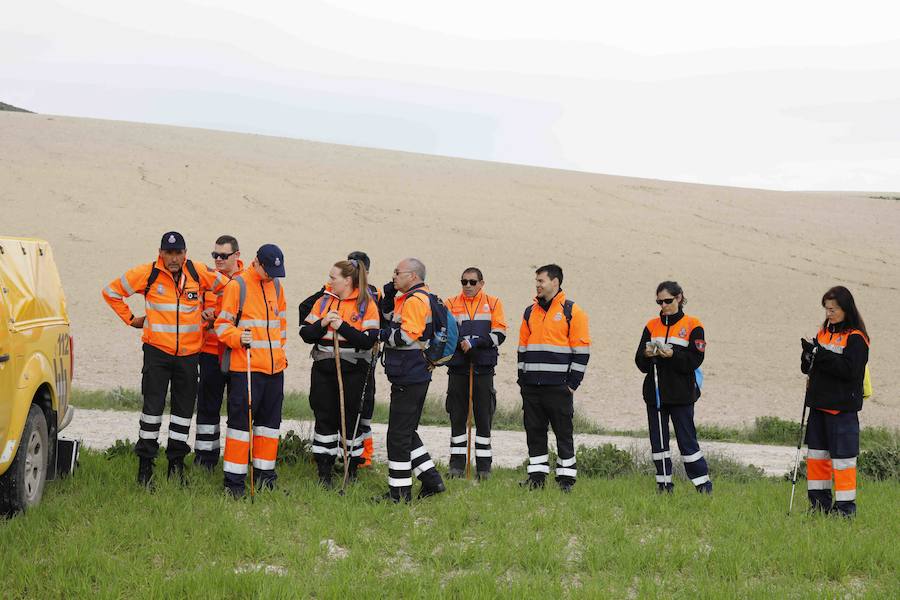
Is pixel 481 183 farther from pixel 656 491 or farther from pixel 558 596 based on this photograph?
pixel 558 596

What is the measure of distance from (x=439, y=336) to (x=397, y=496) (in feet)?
4.32

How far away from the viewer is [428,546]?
5973mm

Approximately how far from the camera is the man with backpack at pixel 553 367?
26.6ft

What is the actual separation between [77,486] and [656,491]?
4.90 meters

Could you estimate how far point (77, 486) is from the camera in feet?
23.8

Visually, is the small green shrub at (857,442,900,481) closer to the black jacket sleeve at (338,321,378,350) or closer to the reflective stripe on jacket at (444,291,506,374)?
the reflective stripe on jacket at (444,291,506,374)

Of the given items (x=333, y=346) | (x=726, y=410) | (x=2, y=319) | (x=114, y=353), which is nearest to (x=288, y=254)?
(x=114, y=353)

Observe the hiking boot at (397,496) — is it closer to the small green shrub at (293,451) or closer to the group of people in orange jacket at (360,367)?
the group of people in orange jacket at (360,367)

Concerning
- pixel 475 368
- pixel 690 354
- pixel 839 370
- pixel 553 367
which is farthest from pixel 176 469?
pixel 839 370

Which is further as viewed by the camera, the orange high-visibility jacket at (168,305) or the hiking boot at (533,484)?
the hiking boot at (533,484)

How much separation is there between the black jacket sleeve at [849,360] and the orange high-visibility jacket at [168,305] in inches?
202

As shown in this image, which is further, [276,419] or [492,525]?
Result: [276,419]

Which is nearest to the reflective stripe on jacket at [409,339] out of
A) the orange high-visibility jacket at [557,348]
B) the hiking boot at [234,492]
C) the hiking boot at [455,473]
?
the orange high-visibility jacket at [557,348]

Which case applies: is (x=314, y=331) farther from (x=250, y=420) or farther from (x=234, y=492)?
(x=234, y=492)
